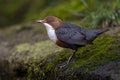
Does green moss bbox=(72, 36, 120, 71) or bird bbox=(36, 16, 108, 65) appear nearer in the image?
green moss bbox=(72, 36, 120, 71)

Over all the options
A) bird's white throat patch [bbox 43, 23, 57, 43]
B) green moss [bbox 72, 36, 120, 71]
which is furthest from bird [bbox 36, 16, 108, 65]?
green moss [bbox 72, 36, 120, 71]

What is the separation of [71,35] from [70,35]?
0.04ft

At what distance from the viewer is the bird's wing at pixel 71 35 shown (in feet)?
16.8

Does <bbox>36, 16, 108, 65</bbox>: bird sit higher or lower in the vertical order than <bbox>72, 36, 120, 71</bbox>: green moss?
higher

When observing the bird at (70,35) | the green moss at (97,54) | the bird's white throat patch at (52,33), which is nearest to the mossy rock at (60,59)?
the green moss at (97,54)

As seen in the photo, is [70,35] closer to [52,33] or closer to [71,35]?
[71,35]

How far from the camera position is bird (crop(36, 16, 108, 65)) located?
5113 millimetres

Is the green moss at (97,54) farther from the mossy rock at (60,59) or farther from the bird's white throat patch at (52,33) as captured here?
the bird's white throat patch at (52,33)

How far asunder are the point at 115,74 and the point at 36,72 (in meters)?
1.57

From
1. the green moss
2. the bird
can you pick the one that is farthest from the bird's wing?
the green moss

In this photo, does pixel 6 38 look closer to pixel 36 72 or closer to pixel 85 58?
pixel 36 72

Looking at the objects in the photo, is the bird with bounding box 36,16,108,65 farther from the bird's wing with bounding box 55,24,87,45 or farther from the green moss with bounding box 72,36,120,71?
the green moss with bounding box 72,36,120,71

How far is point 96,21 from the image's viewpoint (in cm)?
705

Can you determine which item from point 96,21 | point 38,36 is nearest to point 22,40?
point 38,36
